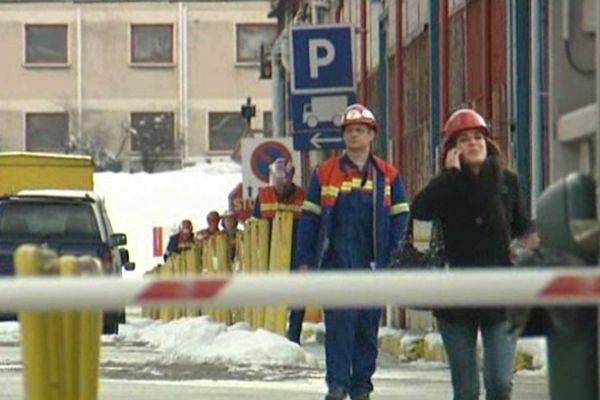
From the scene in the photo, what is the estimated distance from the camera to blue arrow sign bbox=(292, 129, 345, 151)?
76.4ft

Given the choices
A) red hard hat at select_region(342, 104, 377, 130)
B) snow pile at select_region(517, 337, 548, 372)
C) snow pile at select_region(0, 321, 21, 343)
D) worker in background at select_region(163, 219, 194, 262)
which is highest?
red hard hat at select_region(342, 104, 377, 130)

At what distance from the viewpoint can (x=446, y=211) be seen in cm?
1166

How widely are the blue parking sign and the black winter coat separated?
10828 millimetres

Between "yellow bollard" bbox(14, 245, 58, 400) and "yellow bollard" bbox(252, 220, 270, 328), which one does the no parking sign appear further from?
"yellow bollard" bbox(14, 245, 58, 400)

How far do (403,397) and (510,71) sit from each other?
673 cm

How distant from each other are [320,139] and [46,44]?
176ft

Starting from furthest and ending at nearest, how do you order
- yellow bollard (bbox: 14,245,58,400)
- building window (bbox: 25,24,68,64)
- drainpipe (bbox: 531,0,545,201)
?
1. building window (bbox: 25,24,68,64)
2. drainpipe (bbox: 531,0,545,201)
3. yellow bollard (bbox: 14,245,58,400)

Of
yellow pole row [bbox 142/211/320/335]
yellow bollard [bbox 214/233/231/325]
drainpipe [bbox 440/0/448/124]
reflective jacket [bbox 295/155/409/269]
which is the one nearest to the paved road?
yellow pole row [bbox 142/211/320/335]

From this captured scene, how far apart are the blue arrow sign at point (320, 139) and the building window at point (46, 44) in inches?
2099

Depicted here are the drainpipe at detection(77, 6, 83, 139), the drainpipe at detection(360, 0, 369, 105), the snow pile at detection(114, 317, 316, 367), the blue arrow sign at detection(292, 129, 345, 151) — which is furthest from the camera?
the drainpipe at detection(77, 6, 83, 139)

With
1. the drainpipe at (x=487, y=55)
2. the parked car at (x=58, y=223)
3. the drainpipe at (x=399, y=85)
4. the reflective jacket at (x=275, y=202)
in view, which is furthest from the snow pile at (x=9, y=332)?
the drainpipe at (x=399, y=85)

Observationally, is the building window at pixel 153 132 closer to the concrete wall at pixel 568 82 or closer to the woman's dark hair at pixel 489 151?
the woman's dark hair at pixel 489 151

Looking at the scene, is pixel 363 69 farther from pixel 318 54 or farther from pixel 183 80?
pixel 183 80

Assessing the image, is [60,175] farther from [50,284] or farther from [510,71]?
[50,284]
